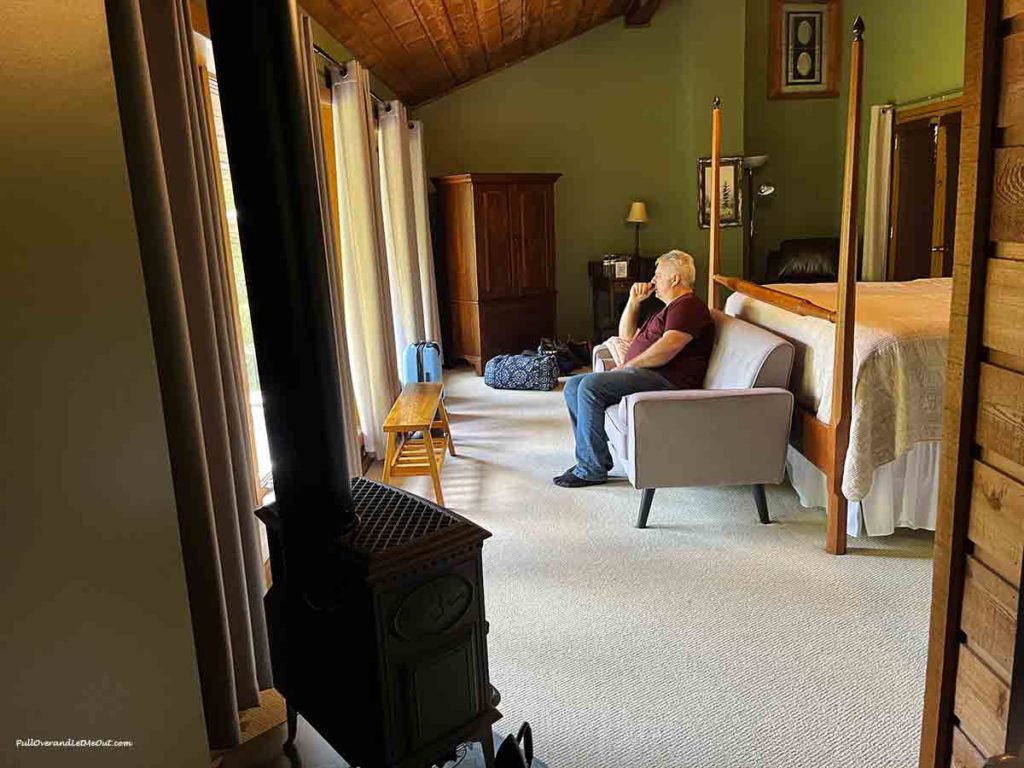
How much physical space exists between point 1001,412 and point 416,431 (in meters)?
2.71

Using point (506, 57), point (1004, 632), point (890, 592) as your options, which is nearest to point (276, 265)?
point (1004, 632)

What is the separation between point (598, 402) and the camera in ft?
11.1

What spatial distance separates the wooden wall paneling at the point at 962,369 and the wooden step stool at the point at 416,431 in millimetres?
2138

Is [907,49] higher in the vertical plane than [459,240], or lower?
higher

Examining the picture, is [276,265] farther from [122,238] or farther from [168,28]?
[168,28]

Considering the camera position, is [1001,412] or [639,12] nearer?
[1001,412]

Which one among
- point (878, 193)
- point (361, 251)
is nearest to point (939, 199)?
point (878, 193)

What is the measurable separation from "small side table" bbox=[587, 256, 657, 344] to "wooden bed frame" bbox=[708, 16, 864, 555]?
3282 mm

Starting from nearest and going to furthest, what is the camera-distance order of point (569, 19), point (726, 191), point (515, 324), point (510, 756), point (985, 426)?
point (985, 426), point (510, 756), point (569, 19), point (515, 324), point (726, 191)

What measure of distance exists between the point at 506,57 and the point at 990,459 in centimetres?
573

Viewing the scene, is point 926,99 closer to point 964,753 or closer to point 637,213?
point 637,213

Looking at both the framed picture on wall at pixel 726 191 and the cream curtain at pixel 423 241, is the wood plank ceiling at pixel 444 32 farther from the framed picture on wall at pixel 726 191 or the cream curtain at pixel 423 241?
the framed picture on wall at pixel 726 191

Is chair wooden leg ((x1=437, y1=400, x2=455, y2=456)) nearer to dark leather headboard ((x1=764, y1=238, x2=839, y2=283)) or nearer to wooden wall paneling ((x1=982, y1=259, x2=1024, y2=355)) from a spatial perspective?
wooden wall paneling ((x1=982, y1=259, x2=1024, y2=355))

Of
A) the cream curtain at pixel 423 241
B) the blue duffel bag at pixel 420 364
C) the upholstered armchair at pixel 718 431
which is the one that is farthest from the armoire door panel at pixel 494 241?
the upholstered armchair at pixel 718 431
